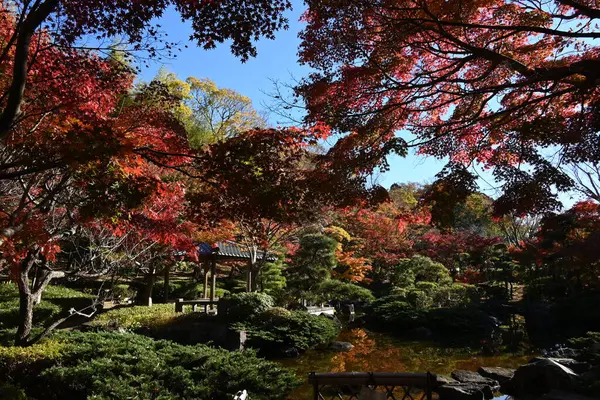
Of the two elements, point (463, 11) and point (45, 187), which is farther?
point (45, 187)

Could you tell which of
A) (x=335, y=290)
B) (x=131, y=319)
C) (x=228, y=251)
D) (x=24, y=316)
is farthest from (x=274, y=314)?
(x=24, y=316)

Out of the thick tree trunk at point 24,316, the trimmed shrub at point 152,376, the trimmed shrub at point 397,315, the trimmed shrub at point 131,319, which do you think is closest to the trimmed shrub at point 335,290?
the trimmed shrub at point 397,315

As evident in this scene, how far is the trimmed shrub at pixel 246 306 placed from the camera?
10.5 m

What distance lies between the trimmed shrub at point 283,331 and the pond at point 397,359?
375 millimetres

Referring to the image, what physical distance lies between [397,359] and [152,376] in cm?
661

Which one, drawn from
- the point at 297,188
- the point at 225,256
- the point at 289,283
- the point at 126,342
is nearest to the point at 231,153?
the point at 297,188

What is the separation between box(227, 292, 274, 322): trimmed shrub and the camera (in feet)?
34.5

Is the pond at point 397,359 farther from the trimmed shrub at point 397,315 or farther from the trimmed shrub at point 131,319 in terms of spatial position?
the trimmed shrub at point 131,319

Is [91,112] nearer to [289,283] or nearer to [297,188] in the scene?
[297,188]

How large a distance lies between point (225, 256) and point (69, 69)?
32.8 ft

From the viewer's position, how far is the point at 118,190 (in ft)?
14.5

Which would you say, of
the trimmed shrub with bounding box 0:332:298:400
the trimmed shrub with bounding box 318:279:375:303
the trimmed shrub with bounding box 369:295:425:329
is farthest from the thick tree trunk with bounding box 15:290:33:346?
the trimmed shrub with bounding box 369:295:425:329

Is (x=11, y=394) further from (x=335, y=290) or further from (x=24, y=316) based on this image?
(x=335, y=290)

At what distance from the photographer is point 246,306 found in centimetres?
1063
